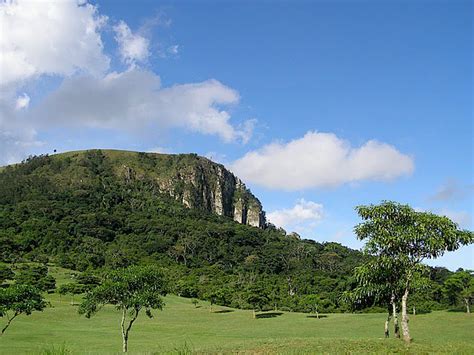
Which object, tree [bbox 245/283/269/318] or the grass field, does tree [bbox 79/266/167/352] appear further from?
tree [bbox 245/283/269/318]

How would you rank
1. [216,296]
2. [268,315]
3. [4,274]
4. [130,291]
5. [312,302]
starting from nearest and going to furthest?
[130,291] → [268,315] → [312,302] → [216,296] → [4,274]

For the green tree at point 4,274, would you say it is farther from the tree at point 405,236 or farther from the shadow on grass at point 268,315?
the tree at point 405,236

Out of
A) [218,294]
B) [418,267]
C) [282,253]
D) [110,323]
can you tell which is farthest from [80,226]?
[418,267]

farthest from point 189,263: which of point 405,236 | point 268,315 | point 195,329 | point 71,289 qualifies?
point 405,236

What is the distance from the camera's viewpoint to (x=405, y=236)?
3328 cm

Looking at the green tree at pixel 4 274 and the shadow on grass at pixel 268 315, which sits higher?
the green tree at pixel 4 274

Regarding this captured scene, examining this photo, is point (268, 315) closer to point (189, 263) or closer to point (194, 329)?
point (194, 329)

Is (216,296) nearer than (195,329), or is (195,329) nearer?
(195,329)

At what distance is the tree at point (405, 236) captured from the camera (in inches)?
1315

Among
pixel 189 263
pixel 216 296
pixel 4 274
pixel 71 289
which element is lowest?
pixel 216 296

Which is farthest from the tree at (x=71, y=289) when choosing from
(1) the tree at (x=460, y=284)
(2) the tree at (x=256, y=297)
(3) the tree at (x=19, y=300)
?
(1) the tree at (x=460, y=284)

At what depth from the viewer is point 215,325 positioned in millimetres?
71750

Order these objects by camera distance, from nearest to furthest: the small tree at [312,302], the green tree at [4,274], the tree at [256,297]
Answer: the tree at [256,297] < the small tree at [312,302] < the green tree at [4,274]

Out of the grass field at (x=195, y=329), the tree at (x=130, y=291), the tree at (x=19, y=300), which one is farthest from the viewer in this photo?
the grass field at (x=195, y=329)
